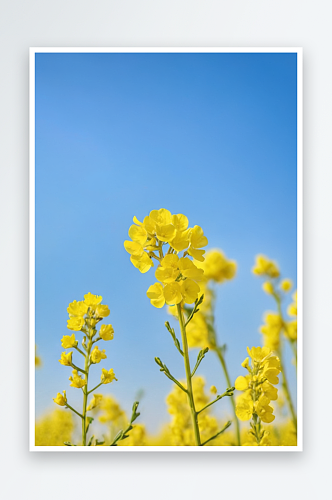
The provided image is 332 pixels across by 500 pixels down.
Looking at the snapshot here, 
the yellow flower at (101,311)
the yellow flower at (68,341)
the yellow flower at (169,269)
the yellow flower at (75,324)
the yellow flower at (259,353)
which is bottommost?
the yellow flower at (259,353)

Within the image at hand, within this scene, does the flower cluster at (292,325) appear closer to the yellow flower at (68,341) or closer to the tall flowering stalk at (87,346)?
the tall flowering stalk at (87,346)

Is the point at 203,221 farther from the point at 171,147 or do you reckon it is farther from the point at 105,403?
the point at 105,403

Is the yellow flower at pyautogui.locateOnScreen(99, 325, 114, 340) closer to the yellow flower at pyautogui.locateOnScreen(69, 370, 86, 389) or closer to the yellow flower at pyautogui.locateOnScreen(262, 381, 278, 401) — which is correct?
the yellow flower at pyautogui.locateOnScreen(69, 370, 86, 389)

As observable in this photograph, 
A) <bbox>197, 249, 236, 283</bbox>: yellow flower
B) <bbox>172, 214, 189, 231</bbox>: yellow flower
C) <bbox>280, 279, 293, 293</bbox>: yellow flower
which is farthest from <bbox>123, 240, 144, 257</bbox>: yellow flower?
<bbox>280, 279, 293, 293</bbox>: yellow flower

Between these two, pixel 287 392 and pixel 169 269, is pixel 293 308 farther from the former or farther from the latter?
pixel 169 269

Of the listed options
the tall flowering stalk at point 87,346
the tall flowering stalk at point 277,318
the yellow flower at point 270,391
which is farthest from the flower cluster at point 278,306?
the tall flowering stalk at point 87,346

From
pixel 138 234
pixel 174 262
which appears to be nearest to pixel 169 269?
pixel 174 262
